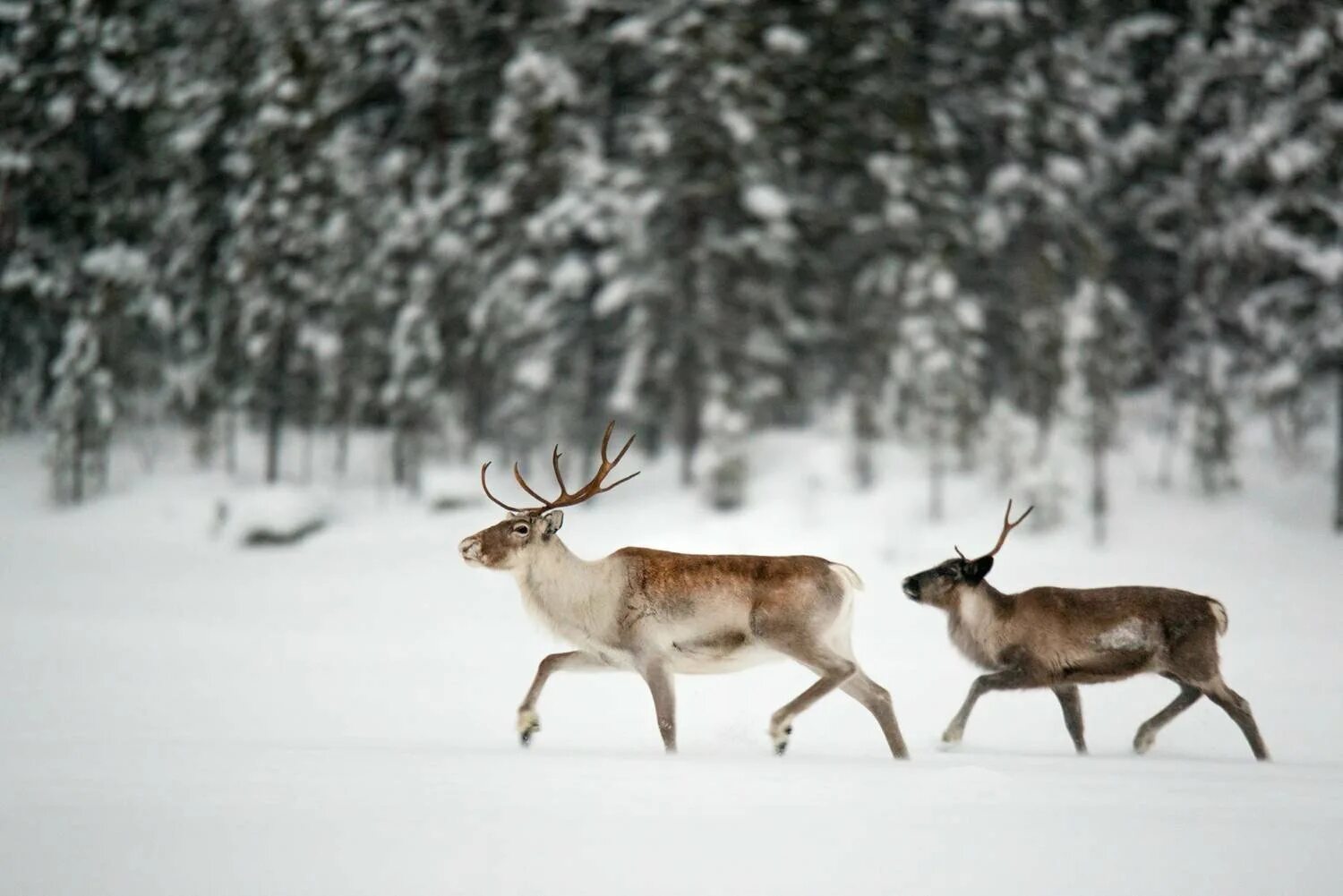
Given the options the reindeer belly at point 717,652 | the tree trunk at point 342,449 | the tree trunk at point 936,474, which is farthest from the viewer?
the tree trunk at point 342,449

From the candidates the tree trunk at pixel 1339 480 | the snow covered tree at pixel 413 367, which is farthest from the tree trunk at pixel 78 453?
the tree trunk at pixel 1339 480

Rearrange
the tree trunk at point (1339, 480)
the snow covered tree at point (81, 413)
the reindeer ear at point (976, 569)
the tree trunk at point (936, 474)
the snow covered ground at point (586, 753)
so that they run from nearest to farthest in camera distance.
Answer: the snow covered ground at point (586, 753)
the reindeer ear at point (976, 569)
the tree trunk at point (1339, 480)
the tree trunk at point (936, 474)
the snow covered tree at point (81, 413)

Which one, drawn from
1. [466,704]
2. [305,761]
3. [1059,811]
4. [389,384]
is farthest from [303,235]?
[1059,811]

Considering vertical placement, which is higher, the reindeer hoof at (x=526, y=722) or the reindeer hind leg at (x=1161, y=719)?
the reindeer hoof at (x=526, y=722)

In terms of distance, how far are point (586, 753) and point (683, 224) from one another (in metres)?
14.2

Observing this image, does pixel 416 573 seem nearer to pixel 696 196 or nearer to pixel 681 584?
pixel 696 196

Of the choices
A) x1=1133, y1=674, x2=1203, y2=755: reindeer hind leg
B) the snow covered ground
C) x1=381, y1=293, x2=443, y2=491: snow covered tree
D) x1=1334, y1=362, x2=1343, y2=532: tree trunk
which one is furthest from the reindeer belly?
x1=381, y1=293, x2=443, y2=491: snow covered tree

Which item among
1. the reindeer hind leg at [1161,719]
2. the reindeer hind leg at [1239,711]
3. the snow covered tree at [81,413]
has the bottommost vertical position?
the snow covered tree at [81,413]

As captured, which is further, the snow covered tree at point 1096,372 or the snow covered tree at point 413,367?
the snow covered tree at point 413,367

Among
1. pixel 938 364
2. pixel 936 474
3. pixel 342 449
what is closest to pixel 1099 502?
pixel 936 474

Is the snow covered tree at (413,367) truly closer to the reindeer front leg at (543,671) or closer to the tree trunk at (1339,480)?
the tree trunk at (1339,480)

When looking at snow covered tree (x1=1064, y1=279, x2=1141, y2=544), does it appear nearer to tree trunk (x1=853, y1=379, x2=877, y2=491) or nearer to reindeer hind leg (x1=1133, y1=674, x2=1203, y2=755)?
tree trunk (x1=853, y1=379, x2=877, y2=491)

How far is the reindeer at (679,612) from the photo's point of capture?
18.1 ft

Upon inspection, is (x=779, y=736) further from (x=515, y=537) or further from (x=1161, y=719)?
(x=1161, y=719)
